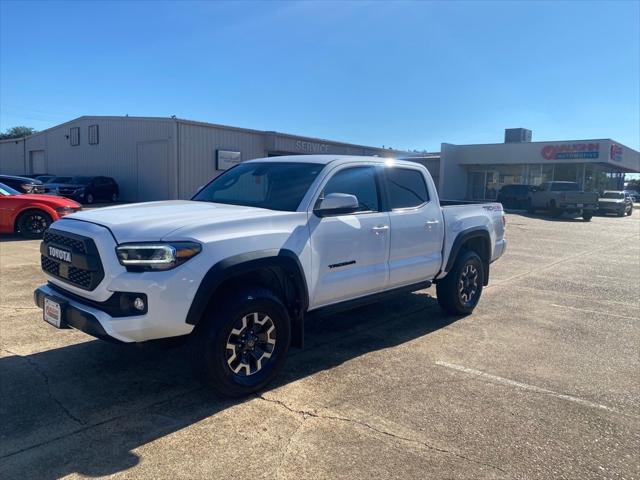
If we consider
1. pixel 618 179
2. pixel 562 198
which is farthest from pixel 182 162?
pixel 618 179

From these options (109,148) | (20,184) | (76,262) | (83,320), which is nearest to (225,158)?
(109,148)

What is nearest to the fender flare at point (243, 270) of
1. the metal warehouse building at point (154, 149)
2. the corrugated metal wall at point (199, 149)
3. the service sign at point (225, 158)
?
the corrugated metal wall at point (199, 149)

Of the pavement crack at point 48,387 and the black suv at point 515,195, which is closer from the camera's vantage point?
the pavement crack at point 48,387

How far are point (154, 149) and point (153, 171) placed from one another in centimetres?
114

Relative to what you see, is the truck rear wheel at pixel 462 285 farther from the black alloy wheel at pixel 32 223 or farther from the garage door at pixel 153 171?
the garage door at pixel 153 171

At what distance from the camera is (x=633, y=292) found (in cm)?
848

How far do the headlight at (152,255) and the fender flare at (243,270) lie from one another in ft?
0.76

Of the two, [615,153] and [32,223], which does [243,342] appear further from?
[615,153]

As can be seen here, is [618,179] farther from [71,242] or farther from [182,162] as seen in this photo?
[71,242]

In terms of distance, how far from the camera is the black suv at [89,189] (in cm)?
2525

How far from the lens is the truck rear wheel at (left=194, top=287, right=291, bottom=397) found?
12.2 feet

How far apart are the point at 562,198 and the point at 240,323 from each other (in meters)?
25.5

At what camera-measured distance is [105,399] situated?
12.8 ft

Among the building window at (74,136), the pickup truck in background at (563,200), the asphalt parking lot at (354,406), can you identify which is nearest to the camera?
the asphalt parking lot at (354,406)
